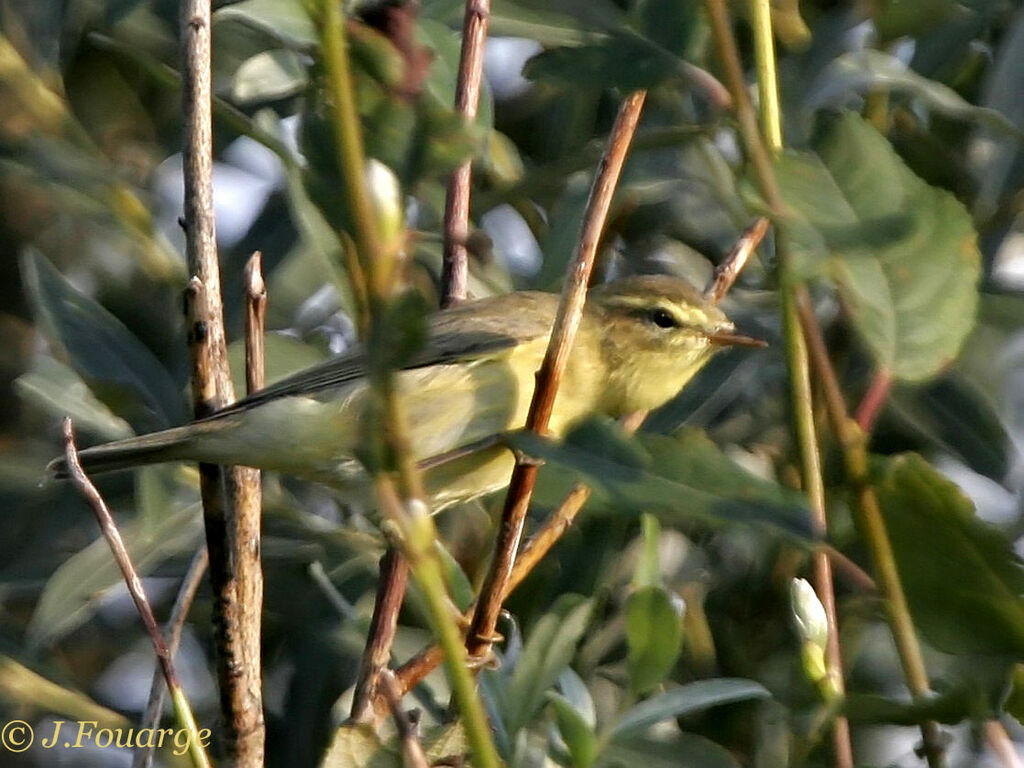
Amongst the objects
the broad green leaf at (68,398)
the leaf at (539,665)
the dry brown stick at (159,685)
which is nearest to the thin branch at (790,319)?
the leaf at (539,665)

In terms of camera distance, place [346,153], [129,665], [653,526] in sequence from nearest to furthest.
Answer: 1. [346,153]
2. [653,526]
3. [129,665]

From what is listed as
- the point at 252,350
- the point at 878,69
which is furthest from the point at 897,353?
the point at 252,350

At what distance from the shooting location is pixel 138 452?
109 inches

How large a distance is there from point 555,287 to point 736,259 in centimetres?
68

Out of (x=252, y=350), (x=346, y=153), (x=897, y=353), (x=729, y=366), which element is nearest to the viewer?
(x=346, y=153)

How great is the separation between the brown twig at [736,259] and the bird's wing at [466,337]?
58 cm

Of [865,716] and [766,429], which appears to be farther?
[766,429]

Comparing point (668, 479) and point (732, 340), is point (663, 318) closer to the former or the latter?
point (732, 340)

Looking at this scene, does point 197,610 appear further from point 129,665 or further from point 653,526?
point 653,526

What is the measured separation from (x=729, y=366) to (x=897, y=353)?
5.11 ft

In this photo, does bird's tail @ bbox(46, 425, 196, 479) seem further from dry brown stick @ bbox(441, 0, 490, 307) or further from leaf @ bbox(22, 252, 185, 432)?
dry brown stick @ bbox(441, 0, 490, 307)

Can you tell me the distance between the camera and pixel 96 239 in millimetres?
4246

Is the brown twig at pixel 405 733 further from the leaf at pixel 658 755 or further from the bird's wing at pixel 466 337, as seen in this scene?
the bird's wing at pixel 466 337

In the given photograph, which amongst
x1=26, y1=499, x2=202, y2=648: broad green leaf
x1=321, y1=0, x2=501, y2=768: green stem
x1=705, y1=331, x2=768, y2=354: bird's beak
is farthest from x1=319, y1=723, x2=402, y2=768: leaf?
x1=705, y1=331, x2=768, y2=354: bird's beak
